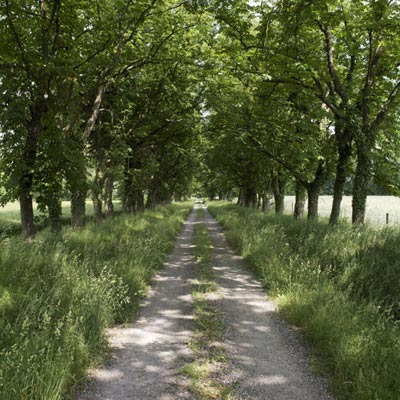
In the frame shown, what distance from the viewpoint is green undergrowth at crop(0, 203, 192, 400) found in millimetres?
3221

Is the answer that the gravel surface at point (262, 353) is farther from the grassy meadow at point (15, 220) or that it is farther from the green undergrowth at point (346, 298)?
the grassy meadow at point (15, 220)

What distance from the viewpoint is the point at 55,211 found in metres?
9.25

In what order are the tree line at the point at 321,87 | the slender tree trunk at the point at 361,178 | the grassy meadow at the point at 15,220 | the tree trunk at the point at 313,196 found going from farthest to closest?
the tree trunk at the point at 313,196
the slender tree trunk at the point at 361,178
the tree line at the point at 321,87
the grassy meadow at the point at 15,220

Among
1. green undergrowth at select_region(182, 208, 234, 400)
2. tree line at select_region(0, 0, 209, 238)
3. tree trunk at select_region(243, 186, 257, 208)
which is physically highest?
tree line at select_region(0, 0, 209, 238)

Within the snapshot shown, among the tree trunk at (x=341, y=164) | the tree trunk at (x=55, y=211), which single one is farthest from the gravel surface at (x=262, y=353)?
the tree trunk at (x=341, y=164)

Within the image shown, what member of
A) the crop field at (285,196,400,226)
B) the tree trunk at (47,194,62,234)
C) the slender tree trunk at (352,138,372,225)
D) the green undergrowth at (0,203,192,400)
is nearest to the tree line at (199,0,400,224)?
the slender tree trunk at (352,138,372,225)

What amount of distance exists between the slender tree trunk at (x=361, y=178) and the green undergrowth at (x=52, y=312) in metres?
7.28

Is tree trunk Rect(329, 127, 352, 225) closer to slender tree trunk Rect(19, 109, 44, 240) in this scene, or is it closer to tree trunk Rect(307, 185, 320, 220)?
tree trunk Rect(307, 185, 320, 220)

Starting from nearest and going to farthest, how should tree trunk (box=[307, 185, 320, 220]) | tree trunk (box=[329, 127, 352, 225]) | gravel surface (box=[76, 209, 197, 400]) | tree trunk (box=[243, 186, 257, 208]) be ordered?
1. gravel surface (box=[76, 209, 197, 400])
2. tree trunk (box=[329, 127, 352, 225])
3. tree trunk (box=[307, 185, 320, 220])
4. tree trunk (box=[243, 186, 257, 208])

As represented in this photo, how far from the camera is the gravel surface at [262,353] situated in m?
3.68

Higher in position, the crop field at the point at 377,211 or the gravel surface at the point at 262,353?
the crop field at the point at 377,211

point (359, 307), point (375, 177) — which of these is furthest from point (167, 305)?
point (375, 177)

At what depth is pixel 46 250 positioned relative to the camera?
6617 mm

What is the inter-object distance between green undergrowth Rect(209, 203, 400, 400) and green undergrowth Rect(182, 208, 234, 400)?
1.27 m
